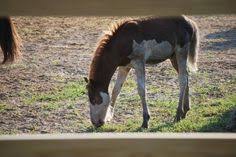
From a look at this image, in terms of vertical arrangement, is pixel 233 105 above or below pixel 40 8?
below

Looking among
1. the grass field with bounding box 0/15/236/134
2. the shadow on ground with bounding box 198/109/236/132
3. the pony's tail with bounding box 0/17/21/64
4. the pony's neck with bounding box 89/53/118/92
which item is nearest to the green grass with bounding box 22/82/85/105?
the grass field with bounding box 0/15/236/134

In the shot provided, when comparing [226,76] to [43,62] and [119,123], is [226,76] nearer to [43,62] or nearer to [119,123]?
[119,123]

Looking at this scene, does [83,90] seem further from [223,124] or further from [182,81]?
[223,124]

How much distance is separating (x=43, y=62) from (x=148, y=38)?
411 centimetres

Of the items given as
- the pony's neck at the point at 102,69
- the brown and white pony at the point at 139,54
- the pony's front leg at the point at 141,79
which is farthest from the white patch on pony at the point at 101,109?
the pony's front leg at the point at 141,79

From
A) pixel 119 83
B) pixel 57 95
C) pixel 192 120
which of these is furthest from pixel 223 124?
pixel 57 95

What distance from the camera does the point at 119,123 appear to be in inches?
252

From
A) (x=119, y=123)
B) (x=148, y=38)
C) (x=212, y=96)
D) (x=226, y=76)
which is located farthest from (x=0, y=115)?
(x=226, y=76)

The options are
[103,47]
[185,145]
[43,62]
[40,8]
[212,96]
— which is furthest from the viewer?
[43,62]

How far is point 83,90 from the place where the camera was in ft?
26.4

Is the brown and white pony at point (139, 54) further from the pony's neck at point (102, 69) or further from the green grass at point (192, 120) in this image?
the green grass at point (192, 120)

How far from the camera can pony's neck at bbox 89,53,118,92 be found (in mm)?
5949

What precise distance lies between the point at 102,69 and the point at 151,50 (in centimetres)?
82

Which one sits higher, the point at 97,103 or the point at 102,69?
the point at 102,69
